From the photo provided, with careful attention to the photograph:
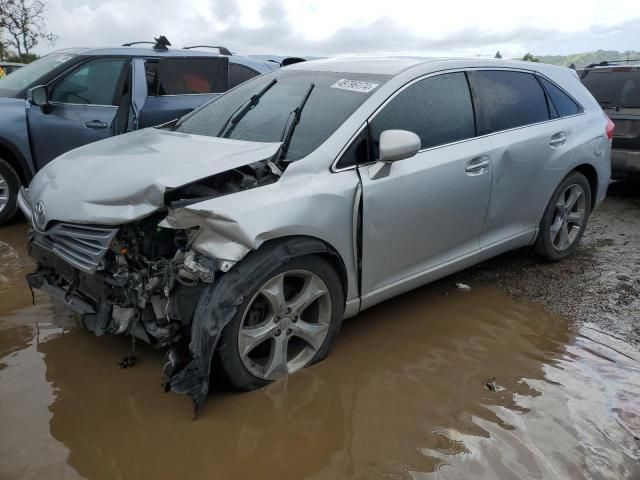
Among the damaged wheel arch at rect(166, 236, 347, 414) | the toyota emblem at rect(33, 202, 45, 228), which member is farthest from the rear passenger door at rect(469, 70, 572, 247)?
the toyota emblem at rect(33, 202, 45, 228)

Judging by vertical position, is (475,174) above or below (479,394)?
above

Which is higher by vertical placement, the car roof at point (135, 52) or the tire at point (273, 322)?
the car roof at point (135, 52)

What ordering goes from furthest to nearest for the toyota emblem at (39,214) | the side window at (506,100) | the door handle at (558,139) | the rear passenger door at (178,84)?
the rear passenger door at (178,84)
the door handle at (558,139)
the side window at (506,100)
the toyota emblem at (39,214)

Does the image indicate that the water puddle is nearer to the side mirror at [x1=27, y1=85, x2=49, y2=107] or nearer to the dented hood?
the dented hood

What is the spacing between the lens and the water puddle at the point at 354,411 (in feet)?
7.92

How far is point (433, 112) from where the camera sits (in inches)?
144

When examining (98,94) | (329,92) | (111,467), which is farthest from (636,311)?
(98,94)

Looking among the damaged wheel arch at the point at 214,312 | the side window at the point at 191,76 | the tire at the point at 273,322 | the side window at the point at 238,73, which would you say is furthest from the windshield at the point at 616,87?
the damaged wheel arch at the point at 214,312

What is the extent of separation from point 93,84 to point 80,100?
23 cm

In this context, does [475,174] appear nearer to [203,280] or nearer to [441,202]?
[441,202]

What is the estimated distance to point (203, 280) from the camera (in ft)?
8.59

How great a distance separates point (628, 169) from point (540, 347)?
4198 millimetres

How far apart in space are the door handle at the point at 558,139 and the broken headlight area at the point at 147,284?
305 cm

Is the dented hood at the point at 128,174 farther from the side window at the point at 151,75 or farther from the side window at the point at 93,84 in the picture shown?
the side window at the point at 151,75
